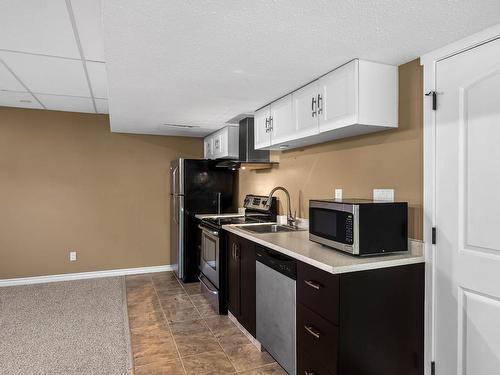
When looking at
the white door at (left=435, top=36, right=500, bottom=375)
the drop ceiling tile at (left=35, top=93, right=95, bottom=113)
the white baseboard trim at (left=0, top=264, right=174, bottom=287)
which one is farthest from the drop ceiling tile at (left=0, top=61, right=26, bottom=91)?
the white door at (left=435, top=36, right=500, bottom=375)

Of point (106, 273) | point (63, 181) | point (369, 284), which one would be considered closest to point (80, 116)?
point (63, 181)

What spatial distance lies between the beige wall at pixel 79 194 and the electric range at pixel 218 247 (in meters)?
1.38

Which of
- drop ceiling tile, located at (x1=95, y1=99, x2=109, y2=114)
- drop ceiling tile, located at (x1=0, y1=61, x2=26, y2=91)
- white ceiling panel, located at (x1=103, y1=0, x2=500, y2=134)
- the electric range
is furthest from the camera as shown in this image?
drop ceiling tile, located at (x1=95, y1=99, x2=109, y2=114)

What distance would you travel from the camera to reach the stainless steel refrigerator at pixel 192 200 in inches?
177

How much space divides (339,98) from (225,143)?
7.37 feet

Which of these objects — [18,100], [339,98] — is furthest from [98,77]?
[339,98]

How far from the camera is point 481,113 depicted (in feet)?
5.62

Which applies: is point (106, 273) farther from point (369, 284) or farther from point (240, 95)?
point (369, 284)

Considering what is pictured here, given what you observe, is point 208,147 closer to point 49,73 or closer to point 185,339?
point 49,73

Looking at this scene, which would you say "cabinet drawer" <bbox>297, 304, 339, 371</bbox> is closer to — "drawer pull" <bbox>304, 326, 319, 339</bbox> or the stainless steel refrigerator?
"drawer pull" <bbox>304, 326, 319, 339</bbox>

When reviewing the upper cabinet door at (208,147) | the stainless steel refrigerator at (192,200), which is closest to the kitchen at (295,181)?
the stainless steel refrigerator at (192,200)

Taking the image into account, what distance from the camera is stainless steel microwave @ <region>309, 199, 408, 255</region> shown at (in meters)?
1.95

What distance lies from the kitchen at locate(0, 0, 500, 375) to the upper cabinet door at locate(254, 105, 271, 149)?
0.08ft

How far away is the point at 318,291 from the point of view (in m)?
1.91
